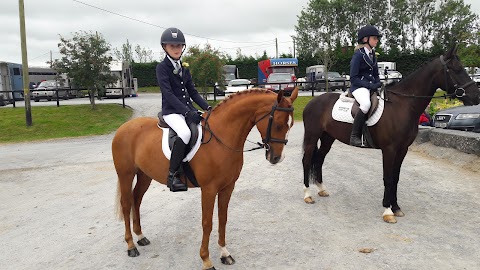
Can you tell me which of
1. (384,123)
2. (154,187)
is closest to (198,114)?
(384,123)

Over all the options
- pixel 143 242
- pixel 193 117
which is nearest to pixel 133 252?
pixel 143 242

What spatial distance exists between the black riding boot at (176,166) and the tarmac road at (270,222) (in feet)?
2.99

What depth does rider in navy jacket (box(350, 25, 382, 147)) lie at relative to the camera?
5.88 m

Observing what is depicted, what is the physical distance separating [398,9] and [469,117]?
159 feet

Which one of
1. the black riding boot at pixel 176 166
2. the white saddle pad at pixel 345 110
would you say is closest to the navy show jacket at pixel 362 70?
the white saddle pad at pixel 345 110

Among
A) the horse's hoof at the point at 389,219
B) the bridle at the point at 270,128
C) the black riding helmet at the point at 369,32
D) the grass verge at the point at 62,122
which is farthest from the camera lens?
the grass verge at the point at 62,122

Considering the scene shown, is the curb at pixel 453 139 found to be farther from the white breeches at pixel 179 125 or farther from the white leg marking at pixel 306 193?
the white breeches at pixel 179 125

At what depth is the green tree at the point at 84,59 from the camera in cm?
1973

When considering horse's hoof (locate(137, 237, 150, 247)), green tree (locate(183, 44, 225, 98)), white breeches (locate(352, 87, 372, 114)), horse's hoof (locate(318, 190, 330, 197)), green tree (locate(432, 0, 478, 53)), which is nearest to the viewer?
horse's hoof (locate(137, 237, 150, 247))

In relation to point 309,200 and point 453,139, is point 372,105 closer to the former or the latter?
point 309,200

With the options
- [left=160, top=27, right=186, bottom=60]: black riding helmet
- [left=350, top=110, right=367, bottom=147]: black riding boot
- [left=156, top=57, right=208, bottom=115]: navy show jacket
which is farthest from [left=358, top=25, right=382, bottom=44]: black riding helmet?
[left=160, top=27, right=186, bottom=60]: black riding helmet

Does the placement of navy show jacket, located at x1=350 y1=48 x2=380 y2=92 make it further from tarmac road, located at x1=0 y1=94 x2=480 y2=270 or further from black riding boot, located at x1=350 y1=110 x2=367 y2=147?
tarmac road, located at x1=0 y1=94 x2=480 y2=270

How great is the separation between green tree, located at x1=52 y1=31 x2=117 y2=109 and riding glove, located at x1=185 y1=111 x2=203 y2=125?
17.7 meters

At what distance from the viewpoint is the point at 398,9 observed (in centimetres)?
5222
